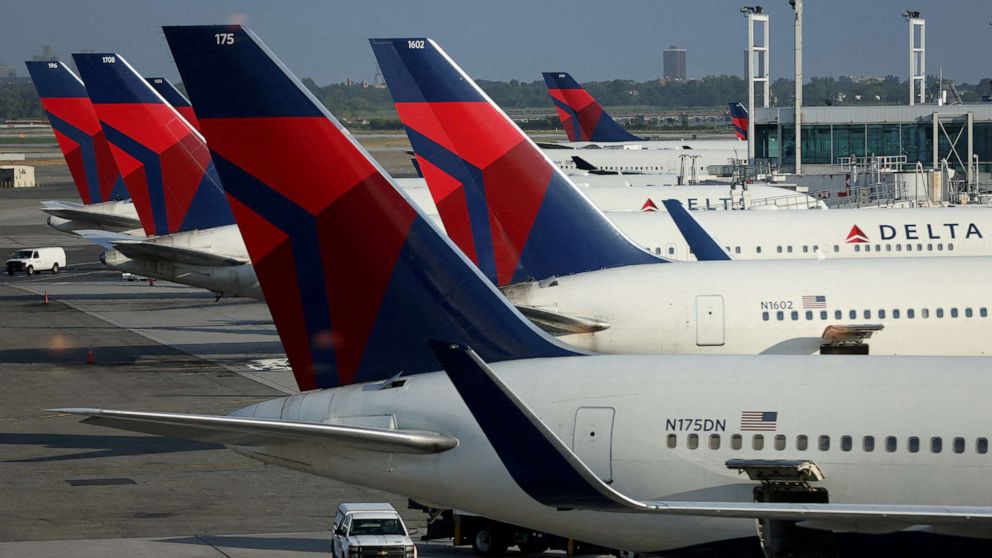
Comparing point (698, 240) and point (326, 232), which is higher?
point (326, 232)

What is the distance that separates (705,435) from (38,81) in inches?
2232

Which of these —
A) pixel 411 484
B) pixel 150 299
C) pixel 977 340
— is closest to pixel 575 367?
pixel 411 484

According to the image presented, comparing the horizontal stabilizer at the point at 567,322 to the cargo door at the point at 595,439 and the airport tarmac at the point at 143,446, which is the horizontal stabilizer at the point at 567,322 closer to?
the airport tarmac at the point at 143,446

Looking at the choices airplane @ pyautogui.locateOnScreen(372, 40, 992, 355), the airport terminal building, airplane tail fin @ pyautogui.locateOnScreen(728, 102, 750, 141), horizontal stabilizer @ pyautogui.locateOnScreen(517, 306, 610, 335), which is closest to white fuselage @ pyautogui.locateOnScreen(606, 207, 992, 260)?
airplane @ pyautogui.locateOnScreen(372, 40, 992, 355)

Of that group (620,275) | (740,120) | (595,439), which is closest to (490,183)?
(620,275)

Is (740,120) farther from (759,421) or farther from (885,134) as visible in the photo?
(759,421)

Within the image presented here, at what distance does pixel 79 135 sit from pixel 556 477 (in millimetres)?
55435

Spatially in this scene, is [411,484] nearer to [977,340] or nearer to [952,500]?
[952,500]

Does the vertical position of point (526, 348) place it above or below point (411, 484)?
above

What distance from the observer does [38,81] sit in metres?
67.6

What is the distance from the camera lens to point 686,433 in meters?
16.8

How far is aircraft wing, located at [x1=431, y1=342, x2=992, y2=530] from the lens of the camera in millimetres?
14234

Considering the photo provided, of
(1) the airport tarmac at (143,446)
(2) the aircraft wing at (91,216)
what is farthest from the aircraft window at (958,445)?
(2) the aircraft wing at (91,216)

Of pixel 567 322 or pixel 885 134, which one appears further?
pixel 885 134
